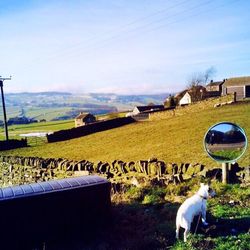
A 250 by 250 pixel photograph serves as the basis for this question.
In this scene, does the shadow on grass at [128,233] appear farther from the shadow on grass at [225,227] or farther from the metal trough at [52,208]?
the shadow on grass at [225,227]

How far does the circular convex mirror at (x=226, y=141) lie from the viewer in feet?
27.0

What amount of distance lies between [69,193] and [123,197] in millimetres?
2623

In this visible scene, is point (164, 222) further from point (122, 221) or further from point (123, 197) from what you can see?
point (123, 197)

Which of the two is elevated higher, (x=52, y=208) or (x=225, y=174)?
(x=225, y=174)

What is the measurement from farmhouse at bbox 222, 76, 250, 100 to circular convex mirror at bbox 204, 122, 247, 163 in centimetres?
5345

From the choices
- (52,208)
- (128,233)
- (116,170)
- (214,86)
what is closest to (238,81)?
(214,86)

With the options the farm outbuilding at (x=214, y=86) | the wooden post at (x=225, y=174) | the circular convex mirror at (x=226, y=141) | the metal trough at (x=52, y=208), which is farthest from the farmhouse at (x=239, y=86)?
the metal trough at (x=52, y=208)

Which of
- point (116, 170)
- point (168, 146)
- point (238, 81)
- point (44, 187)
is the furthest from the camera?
point (238, 81)

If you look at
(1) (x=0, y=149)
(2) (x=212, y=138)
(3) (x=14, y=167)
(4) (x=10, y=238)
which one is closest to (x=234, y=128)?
(2) (x=212, y=138)

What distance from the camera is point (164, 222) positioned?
8.35 m

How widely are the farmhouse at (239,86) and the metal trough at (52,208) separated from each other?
54.6 metres

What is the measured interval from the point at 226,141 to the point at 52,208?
14.0 feet

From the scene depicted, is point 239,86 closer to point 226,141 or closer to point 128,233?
point 226,141

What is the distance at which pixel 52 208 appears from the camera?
7973 mm
